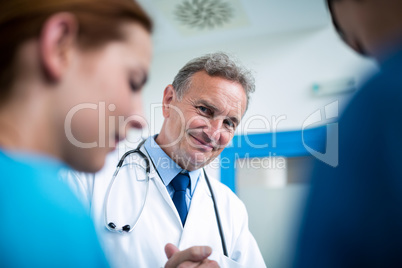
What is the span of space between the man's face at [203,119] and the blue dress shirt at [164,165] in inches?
0.8

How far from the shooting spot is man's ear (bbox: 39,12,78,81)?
33 cm

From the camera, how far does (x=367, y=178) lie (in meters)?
0.35

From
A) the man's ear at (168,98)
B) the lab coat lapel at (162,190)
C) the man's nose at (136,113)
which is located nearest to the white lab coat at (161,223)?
the lab coat lapel at (162,190)

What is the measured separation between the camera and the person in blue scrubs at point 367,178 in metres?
0.34

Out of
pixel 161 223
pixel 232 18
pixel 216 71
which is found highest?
pixel 232 18

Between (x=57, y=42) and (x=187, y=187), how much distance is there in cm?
60

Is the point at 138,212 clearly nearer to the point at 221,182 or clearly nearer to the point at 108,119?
the point at 221,182

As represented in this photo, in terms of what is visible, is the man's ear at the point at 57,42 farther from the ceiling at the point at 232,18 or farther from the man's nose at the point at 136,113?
the ceiling at the point at 232,18

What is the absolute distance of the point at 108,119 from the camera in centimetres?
37

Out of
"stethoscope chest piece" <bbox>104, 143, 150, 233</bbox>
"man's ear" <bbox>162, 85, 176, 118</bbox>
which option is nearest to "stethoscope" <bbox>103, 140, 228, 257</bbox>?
"stethoscope chest piece" <bbox>104, 143, 150, 233</bbox>

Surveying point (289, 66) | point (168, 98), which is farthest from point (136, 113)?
point (289, 66)

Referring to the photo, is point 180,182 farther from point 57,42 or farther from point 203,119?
point 57,42


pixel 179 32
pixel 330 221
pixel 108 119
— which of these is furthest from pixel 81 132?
pixel 179 32

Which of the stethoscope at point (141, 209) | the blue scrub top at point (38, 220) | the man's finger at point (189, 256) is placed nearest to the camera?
the blue scrub top at point (38, 220)
